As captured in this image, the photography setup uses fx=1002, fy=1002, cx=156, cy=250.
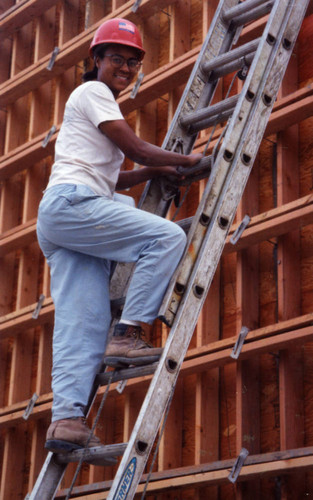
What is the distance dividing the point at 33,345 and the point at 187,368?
89.3 inches

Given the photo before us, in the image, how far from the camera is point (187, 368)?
6.22m

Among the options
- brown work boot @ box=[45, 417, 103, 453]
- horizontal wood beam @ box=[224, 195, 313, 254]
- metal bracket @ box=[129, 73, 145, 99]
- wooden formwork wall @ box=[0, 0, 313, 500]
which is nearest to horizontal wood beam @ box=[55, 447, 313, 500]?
wooden formwork wall @ box=[0, 0, 313, 500]

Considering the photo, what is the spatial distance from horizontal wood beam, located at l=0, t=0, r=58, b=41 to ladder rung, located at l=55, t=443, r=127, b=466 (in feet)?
19.3

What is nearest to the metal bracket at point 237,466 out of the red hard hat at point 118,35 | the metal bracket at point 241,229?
the metal bracket at point 241,229

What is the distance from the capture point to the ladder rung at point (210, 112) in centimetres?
468

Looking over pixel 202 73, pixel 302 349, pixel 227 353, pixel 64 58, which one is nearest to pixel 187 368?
pixel 227 353

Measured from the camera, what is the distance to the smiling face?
4.55 m

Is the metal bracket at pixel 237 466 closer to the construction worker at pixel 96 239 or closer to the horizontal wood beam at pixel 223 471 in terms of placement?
the horizontal wood beam at pixel 223 471

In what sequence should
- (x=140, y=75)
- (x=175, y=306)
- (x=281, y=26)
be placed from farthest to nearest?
(x=140, y=75)
(x=281, y=26)
(x=175, y=306)

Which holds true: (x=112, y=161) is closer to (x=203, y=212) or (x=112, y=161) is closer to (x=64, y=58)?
(x=203, y=212)

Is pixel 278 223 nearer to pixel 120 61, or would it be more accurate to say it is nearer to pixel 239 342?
A: pixel 239 342

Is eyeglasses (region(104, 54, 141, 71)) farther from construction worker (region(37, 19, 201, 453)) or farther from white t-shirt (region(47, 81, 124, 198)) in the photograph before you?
white t-shirt (region(47, 81, 124, 198))

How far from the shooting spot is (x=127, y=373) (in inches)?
160

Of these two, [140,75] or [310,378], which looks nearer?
[310,378]
